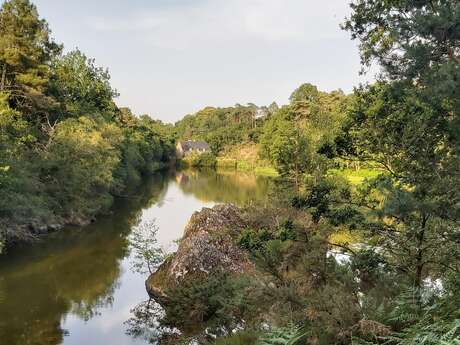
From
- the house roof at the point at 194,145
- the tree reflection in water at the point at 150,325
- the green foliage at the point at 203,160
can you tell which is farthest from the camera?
the house roof at the point at 194,145

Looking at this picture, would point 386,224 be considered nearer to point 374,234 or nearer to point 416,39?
point 374,234

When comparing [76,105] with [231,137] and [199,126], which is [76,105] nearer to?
[231,137]

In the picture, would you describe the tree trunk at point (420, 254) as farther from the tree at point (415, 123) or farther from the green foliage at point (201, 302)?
the green foliage at point (201, 302)

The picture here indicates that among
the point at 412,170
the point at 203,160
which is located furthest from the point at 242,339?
the point at 203,160

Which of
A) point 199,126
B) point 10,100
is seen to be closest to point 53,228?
point 10,100

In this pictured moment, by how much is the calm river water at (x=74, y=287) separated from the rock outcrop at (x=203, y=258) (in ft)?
5.14

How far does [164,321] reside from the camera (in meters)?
12.2

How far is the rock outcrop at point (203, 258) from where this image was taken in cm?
1298

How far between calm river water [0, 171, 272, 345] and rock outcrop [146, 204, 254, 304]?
1.57 metres

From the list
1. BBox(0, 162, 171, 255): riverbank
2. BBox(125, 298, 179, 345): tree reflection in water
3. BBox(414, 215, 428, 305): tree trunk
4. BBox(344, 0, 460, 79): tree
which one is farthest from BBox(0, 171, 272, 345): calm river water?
BBox(344, 0, 460, 79): tree

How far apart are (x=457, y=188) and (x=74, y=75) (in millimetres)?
43432

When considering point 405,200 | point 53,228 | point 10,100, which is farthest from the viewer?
point 10,100

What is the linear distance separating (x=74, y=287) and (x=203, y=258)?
6183 millimetres

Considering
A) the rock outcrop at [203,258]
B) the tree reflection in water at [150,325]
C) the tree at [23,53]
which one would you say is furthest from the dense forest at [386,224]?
the tree at [23,53]
